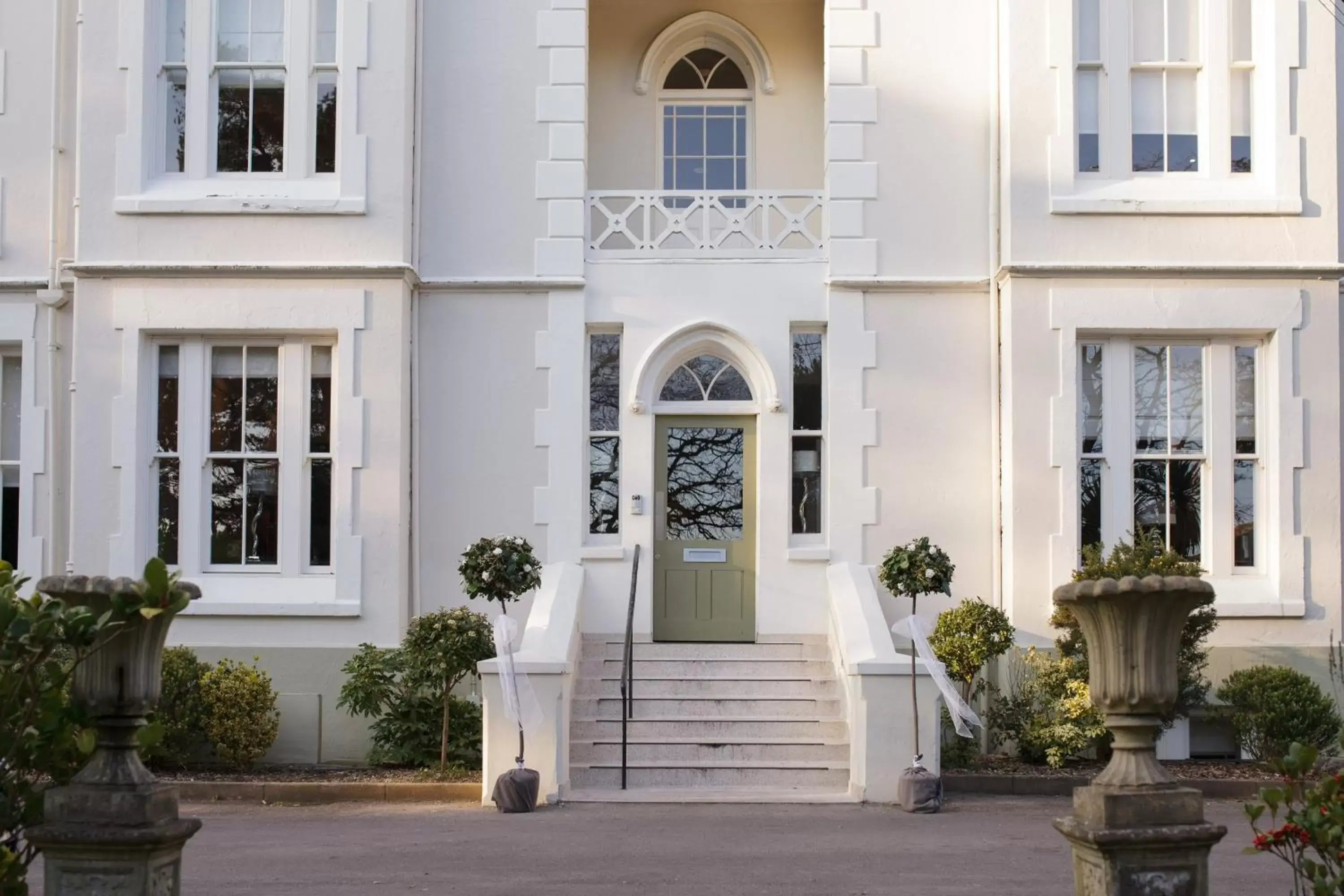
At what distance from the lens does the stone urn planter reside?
639 centimetres

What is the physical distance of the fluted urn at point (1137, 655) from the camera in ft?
21.4

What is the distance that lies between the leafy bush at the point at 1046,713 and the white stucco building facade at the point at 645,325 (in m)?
0.51

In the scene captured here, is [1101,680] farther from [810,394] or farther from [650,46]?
[650,46]

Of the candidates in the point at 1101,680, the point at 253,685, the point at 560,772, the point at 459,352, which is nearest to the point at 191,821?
the point at 1101,680

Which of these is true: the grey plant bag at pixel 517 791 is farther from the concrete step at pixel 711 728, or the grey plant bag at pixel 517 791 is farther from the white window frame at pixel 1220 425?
the white window frame at pixel 1220 425

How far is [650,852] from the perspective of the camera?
10094mm

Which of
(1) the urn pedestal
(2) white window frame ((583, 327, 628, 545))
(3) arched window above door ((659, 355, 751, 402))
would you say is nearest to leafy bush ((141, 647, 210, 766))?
(2) white window frame ((583, 327, 628, 545))

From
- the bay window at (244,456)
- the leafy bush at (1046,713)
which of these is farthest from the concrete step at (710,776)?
the bay window at (244,456)

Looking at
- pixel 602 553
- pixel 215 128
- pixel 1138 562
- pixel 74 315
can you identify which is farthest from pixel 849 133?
pixel 74 315

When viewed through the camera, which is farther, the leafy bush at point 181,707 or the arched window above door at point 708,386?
the arched window above door at point 708,386

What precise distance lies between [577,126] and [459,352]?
2460 mm

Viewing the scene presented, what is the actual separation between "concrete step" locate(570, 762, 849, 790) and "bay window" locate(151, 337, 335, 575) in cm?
340

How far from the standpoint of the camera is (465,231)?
15250 mm

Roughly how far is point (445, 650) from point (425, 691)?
95 cm
